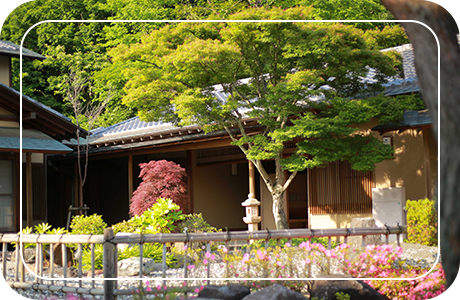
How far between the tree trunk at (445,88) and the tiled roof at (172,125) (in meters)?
6.31

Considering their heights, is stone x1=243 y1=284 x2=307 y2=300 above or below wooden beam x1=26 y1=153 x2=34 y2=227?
below

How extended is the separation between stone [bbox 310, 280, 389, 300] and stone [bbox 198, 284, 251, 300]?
725 mm

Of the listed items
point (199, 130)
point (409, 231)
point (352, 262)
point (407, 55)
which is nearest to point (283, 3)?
point (407, 55)

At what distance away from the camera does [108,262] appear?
15.8 ft

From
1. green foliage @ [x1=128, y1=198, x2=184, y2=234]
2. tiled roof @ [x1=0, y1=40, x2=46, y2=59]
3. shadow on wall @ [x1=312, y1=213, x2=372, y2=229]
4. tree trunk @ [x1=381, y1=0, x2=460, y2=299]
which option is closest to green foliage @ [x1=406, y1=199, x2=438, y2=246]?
shadow on wall @ [x1=312, y1=213, x2=372, y2=229]

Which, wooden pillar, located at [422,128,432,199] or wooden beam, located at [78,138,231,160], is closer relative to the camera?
wooden pillar, located at [422,128,432,199]

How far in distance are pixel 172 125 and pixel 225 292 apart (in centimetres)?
635

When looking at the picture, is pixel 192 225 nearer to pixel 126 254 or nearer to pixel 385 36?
pixel 126 254

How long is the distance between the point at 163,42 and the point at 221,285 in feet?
16.9

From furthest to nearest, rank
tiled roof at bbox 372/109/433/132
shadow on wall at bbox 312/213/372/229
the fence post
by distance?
shadow on wall at bbox 312/213/372/229, tiled roof at bbox 372/109/433/132, the fence post

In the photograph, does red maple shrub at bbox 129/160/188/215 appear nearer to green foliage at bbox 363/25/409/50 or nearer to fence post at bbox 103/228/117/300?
fence post at bbox 103/228/117/300

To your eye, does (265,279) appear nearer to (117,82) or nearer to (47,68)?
(117,82)

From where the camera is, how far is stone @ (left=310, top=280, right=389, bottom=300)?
4695 millimetres

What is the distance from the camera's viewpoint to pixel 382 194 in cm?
917
